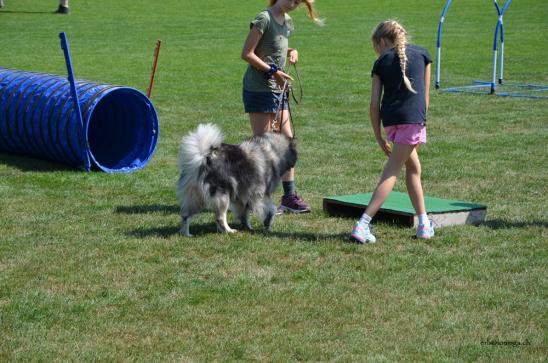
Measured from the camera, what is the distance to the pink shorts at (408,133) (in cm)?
717

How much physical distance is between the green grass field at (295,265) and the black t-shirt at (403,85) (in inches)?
41.4

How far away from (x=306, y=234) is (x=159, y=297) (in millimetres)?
2068

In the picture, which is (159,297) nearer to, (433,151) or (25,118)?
(25,118)

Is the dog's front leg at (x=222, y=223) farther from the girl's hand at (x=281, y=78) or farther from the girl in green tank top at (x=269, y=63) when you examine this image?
the girl's hand at (x=281, y=78)

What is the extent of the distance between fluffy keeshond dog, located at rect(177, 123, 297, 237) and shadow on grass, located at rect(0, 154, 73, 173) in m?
3.59

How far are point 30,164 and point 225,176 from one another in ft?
14.8

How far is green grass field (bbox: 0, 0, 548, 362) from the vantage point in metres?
5.22

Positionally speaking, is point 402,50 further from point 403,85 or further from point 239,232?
point 239,232

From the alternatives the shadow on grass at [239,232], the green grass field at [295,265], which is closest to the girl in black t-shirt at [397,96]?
the shadow on grass at [239,232]

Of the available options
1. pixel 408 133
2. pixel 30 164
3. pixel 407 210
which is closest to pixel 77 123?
pixel 30 164

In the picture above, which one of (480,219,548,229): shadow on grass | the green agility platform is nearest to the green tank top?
the green agility platform

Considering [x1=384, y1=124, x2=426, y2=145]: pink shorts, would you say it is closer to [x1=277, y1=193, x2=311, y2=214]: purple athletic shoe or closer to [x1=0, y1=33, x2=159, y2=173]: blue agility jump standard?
[x1=277, y1=193, x2=311, y2=214]: purple athletic shoe

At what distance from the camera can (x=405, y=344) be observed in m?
5.16

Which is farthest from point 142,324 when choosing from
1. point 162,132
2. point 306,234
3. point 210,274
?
point 162,132
